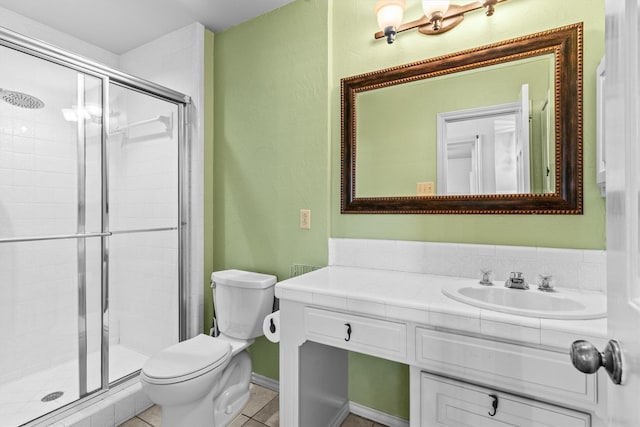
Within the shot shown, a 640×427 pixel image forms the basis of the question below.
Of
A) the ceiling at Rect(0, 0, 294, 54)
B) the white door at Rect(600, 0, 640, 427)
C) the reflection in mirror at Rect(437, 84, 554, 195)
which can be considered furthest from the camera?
the ceiling at Rect(0, 0, 294, 54)

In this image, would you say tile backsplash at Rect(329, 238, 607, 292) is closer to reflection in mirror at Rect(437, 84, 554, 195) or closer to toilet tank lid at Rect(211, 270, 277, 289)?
reflection in mirror at Rect(437, 84, 554, 195)

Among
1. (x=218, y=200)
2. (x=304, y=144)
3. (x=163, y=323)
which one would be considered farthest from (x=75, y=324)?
(x=304, y=144)

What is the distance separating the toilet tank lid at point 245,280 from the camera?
1800 millimetres

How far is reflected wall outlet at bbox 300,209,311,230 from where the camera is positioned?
1.88m

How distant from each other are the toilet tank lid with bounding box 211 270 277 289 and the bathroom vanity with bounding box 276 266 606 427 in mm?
424

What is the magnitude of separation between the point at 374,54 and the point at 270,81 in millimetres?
684

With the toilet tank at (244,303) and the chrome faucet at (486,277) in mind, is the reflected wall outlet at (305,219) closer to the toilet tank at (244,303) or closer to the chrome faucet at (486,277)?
the toilet tank at (244,303)

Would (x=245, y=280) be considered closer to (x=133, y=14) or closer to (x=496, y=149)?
(x=496, y=149)

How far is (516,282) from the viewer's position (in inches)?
49.1

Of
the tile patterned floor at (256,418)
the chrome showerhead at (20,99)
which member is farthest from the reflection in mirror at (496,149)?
the chrome showerhead at (20,99)

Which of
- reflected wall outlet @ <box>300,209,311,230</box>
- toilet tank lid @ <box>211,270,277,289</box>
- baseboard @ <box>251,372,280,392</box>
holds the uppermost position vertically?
reflected wall outlet @ <box>300,209,311,230</box>

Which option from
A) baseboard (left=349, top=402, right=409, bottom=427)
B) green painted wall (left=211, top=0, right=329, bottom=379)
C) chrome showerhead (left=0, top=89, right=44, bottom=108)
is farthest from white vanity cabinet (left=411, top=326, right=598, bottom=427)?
chrome showerhead (left=0, top=89, right=44, bottom=108)

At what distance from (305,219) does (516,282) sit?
109cm

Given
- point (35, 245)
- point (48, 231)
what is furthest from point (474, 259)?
point (35, 245)
